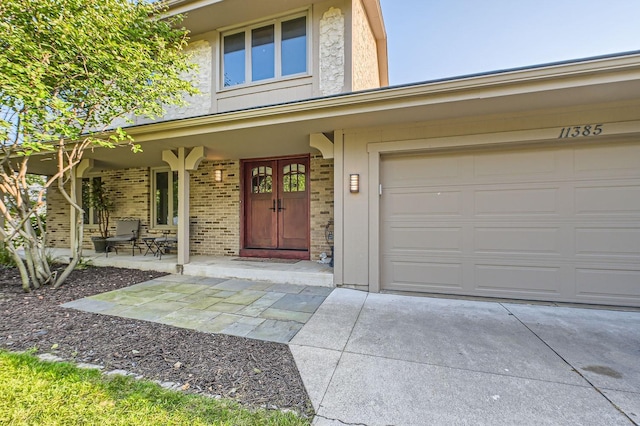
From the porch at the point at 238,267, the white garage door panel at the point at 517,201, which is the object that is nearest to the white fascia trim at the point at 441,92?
the white garage door panel at the point at 517,201

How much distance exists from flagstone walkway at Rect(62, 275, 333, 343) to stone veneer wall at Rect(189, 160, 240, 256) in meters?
1.70

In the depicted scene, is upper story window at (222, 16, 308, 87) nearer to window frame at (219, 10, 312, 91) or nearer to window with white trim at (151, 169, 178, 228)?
window frame at (219, 10, 312, 91)

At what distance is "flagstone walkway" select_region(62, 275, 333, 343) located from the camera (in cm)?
293

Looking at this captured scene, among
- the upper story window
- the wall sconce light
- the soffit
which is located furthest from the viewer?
the upper story window

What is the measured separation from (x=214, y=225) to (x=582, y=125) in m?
6.86

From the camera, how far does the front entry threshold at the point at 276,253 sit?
5.91 m

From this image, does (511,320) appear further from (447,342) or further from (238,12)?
(238,12)

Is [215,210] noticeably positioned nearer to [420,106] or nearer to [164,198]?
[164,198]

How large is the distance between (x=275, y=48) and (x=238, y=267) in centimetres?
448

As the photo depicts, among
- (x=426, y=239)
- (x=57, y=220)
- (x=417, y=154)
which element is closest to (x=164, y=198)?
(x=57, y=220)

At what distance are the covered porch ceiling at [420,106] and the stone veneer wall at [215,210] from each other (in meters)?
1.41

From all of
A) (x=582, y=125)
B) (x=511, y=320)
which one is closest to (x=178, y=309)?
(x=511, y=320)

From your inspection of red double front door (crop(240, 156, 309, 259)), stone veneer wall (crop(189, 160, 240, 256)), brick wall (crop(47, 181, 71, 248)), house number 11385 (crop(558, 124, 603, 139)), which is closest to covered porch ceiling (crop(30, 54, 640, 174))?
house number 11385 (crop(558, 124, 603, 139))

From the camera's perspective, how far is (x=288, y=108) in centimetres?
383
